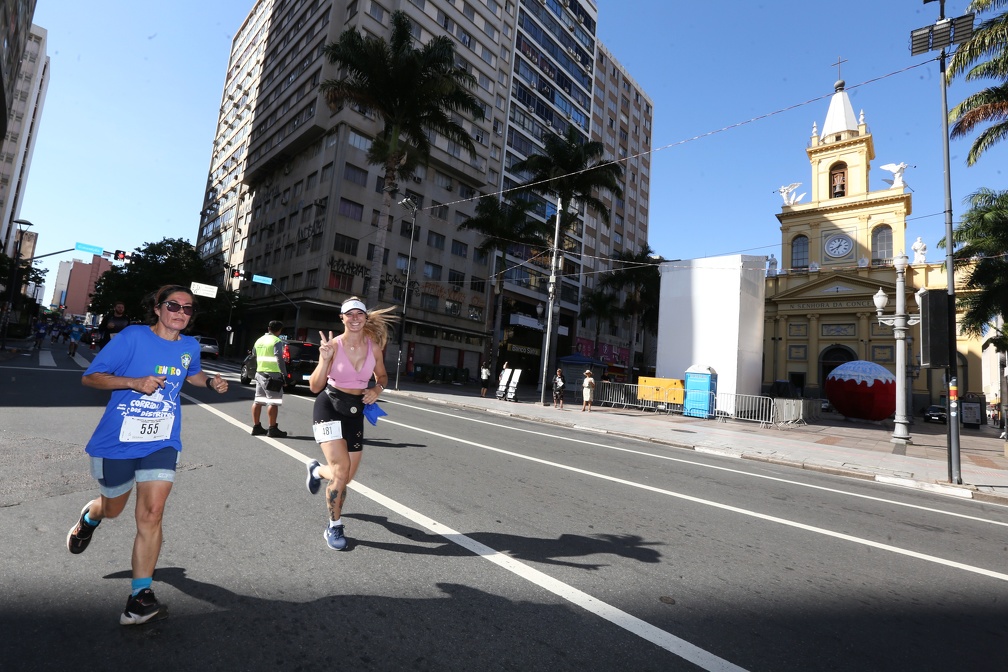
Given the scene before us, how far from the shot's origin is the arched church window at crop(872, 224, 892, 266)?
44375 millimetres

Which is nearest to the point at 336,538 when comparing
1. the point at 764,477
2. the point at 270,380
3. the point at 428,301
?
the point at 270,380

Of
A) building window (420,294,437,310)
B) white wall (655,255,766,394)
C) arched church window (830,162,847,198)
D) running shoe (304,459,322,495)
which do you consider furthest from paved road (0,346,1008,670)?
arched church window (830,162,847,198)

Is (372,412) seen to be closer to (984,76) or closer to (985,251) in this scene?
(984,76)

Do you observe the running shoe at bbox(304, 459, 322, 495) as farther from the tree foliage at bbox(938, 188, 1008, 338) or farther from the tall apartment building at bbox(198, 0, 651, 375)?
the tree foliage at bbox(938, 188, 1008, 338)

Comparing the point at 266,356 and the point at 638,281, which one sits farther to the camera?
the point at 638,281

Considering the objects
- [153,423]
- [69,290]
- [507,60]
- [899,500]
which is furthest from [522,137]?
[69,290]

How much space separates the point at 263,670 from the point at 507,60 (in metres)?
59.8

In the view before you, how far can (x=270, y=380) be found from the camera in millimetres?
8000

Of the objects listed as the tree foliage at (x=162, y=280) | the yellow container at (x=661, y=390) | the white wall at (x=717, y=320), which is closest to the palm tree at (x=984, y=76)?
the white wall at (x=717, y=320)

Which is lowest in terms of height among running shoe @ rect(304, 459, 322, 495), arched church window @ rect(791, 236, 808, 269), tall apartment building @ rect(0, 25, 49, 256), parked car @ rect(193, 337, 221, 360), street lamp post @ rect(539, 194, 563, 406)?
running shoe @ rect(304, 459, 322, 495)

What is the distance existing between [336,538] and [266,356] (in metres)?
5.61

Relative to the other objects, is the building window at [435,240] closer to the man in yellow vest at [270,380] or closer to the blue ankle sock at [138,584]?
the man in yellow vest at [270,380]

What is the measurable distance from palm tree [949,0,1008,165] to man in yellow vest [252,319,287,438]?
19.5 meters

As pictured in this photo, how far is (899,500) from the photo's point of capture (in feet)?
23.7
